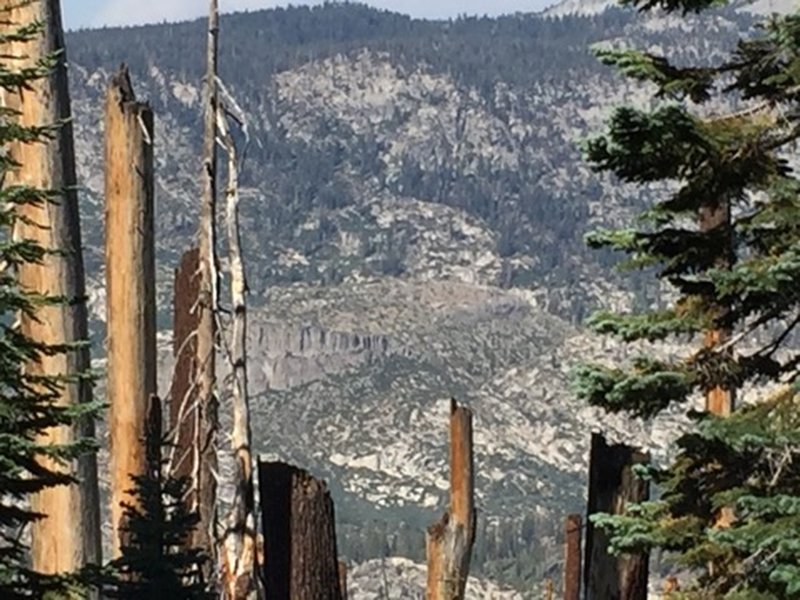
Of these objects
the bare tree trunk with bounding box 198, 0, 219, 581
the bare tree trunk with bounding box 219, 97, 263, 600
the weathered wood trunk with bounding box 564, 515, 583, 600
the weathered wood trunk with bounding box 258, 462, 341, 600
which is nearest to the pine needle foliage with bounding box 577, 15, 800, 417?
the weathered wood trunk with bounding box 258, 462, 341, 600

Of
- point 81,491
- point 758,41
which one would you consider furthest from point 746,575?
point 81,491

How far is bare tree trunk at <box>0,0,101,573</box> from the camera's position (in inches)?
527

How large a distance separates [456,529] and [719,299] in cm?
917

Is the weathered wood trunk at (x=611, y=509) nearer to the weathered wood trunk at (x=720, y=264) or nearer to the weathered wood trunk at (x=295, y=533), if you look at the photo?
the weathered wood trunk at (x=720, y=264)

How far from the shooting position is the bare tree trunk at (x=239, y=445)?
37.3 ft

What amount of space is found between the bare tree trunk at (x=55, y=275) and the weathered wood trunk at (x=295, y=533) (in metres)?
2.66

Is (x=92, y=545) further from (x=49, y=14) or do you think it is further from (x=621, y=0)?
(x=621, y=0)

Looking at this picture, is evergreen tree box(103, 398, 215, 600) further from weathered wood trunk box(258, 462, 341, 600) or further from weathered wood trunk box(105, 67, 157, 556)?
weathered wood trunk box(105, 67, 157, 556)

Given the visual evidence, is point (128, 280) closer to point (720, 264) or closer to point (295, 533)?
point (295, 533)

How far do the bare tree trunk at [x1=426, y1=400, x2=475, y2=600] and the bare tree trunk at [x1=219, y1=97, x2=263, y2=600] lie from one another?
17.6ft

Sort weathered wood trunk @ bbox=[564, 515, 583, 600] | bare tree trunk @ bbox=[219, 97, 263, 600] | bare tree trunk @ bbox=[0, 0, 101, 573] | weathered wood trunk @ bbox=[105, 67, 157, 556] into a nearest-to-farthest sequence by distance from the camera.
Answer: bare tree trunk @ bbox=[219, 97, 263, 600] → bare tree trunk @ bbox=[0, 0, 101, 573] → weathered wood trunk @ bbox=[105, 67, 157, 556] → weathered wood trunk @ bbox=[564, 515, 583, 600]

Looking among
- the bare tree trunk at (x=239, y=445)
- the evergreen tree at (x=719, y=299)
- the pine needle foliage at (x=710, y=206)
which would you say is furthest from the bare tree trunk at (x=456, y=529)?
the pine needle foliage at (x=710, y=206)

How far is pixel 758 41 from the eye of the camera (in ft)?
29.7

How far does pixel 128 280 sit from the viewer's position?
49.7ft
